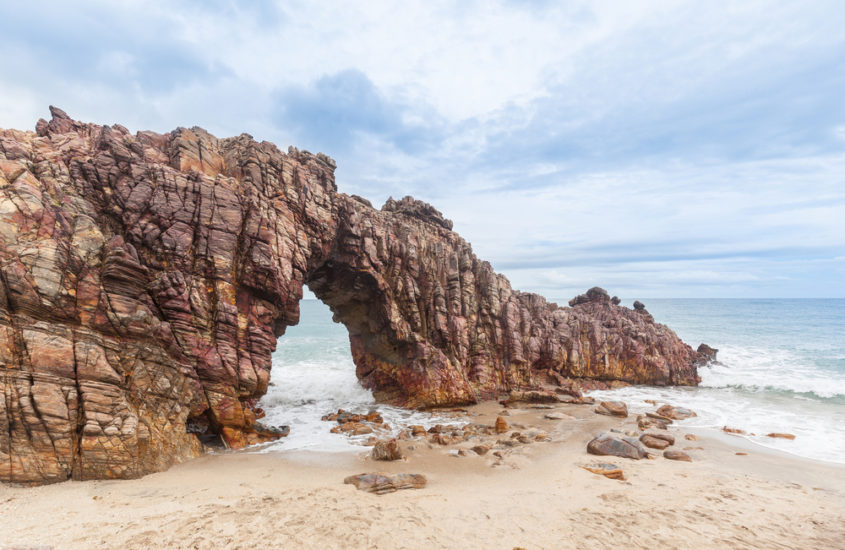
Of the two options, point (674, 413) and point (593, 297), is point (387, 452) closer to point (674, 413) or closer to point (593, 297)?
point (674, 413)

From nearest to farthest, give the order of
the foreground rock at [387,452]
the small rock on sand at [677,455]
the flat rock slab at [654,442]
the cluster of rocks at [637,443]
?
the cluster of rocks at [637,443] < the foreground rock at [387,452] < the small rock on sand at [677,455] < the flat rock slab at [654,442]

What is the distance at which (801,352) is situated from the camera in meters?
48.6

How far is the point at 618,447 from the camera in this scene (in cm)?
1680

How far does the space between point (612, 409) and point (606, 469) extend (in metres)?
10.9

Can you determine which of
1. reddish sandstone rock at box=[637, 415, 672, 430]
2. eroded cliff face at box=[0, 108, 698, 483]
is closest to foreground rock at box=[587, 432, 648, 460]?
reddish sandstone rock at box=[637, 415, 672, 430]

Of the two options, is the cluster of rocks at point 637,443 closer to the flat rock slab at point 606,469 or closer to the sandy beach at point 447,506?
the flat rock slab at point 606,469

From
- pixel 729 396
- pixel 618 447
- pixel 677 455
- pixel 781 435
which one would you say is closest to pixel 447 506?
pixel 618 447

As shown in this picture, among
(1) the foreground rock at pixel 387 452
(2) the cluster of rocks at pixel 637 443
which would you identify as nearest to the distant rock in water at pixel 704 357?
(2) the cluster of rocks at pixel 637 443

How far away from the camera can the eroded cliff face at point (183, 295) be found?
486 inches

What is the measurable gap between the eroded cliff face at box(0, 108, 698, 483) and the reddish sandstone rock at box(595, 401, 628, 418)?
6.36m

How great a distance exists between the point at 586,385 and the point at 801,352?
139 ft

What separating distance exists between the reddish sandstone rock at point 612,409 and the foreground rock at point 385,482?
1702 cm

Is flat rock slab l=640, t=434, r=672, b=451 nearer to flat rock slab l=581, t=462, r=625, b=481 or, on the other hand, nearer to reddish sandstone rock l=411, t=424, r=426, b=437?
flat rock slab l=581, t=462, r=625, b=481

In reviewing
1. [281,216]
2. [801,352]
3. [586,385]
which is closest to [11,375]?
[281,216]
